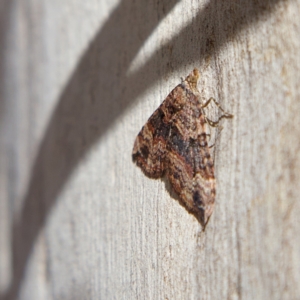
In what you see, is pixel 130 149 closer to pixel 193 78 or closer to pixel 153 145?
pixel 153 145

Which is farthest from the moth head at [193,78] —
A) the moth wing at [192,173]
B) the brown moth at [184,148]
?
the moth wing at [192,173]

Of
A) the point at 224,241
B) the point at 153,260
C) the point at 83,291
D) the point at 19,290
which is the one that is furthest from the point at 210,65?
the point at 19,290

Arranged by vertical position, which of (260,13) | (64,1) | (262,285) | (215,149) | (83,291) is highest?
(64,1)

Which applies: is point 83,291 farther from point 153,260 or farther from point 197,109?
point 197,109

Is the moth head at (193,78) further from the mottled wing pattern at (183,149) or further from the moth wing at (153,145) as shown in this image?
the moth wing at (153,145)

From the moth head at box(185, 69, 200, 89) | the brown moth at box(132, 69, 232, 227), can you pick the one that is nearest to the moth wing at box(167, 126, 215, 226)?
the brown moth at box(132, 69, 232, 227)

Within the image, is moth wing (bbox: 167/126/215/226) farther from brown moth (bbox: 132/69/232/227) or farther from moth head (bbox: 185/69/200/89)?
moth head (bbox: 185/69/200/89)
